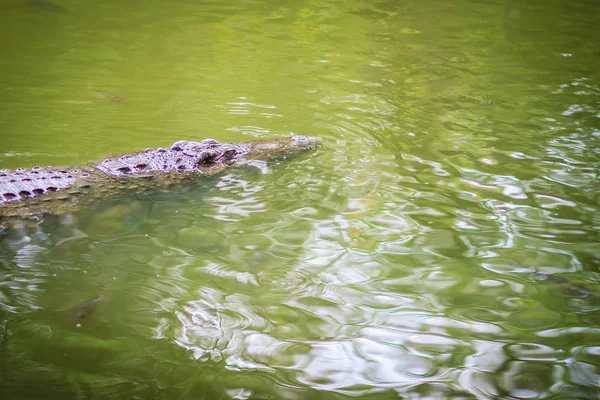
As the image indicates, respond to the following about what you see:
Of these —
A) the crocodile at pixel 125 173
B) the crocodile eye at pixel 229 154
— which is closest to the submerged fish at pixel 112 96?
the crocodile at pixel 125 173

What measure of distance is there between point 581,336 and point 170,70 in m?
5.84

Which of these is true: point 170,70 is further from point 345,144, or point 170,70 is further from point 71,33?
point 345,144

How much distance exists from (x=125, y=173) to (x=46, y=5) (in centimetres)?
696

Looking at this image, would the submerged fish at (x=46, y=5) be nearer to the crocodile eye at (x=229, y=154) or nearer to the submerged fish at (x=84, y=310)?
the crocodile eye at (x=229, y=154)

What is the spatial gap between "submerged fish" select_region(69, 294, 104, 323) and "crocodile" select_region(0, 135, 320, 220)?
1.18 metres

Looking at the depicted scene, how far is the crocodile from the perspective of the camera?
3.62 metres

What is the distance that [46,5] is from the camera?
365 inches

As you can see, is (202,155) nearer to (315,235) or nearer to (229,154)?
(229,154)

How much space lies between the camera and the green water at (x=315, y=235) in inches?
94.0

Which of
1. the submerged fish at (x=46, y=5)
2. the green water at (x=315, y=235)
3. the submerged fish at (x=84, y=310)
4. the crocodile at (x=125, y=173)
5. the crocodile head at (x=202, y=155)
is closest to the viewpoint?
the green water at (x=315, y=235)

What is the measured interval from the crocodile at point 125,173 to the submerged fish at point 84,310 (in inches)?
46.3

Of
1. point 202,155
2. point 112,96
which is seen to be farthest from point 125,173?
point 112,96

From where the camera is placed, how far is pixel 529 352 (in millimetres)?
2502

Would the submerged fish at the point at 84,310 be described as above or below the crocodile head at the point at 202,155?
below
